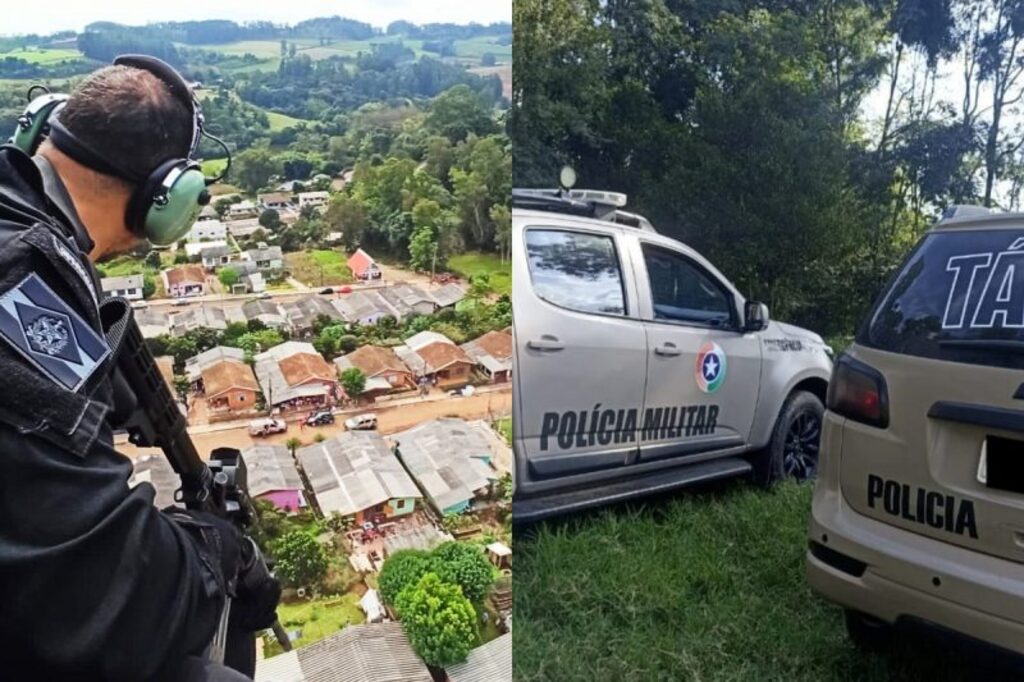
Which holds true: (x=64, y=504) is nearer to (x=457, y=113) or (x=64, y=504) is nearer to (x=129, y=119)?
(x=129, y=119)

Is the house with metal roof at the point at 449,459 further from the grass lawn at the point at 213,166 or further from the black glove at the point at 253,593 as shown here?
the grass lawn at the point at 213,166

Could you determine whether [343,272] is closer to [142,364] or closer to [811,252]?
[142,364]

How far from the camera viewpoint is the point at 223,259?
6.23ft

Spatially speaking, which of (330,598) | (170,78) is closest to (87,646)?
(330,598)

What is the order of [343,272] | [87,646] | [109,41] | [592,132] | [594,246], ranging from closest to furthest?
[87,646]
[109,41]
[343,272]
[592,132]
[594,246]

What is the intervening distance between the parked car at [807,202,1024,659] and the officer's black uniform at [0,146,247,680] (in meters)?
1.71

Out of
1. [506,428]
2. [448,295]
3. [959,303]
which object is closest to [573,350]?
[506,428]

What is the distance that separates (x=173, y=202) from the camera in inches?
62.0

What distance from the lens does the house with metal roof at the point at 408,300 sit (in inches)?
80.4

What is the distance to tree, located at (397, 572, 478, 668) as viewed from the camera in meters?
2.06

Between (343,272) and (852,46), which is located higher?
(852,46)

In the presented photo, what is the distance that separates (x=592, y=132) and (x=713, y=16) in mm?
477

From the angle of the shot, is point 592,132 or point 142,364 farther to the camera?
point 592,132

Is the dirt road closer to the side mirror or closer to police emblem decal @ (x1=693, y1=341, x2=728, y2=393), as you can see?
police emblem decal @ (x1=693, y1=341, x2=728, y2=393)
